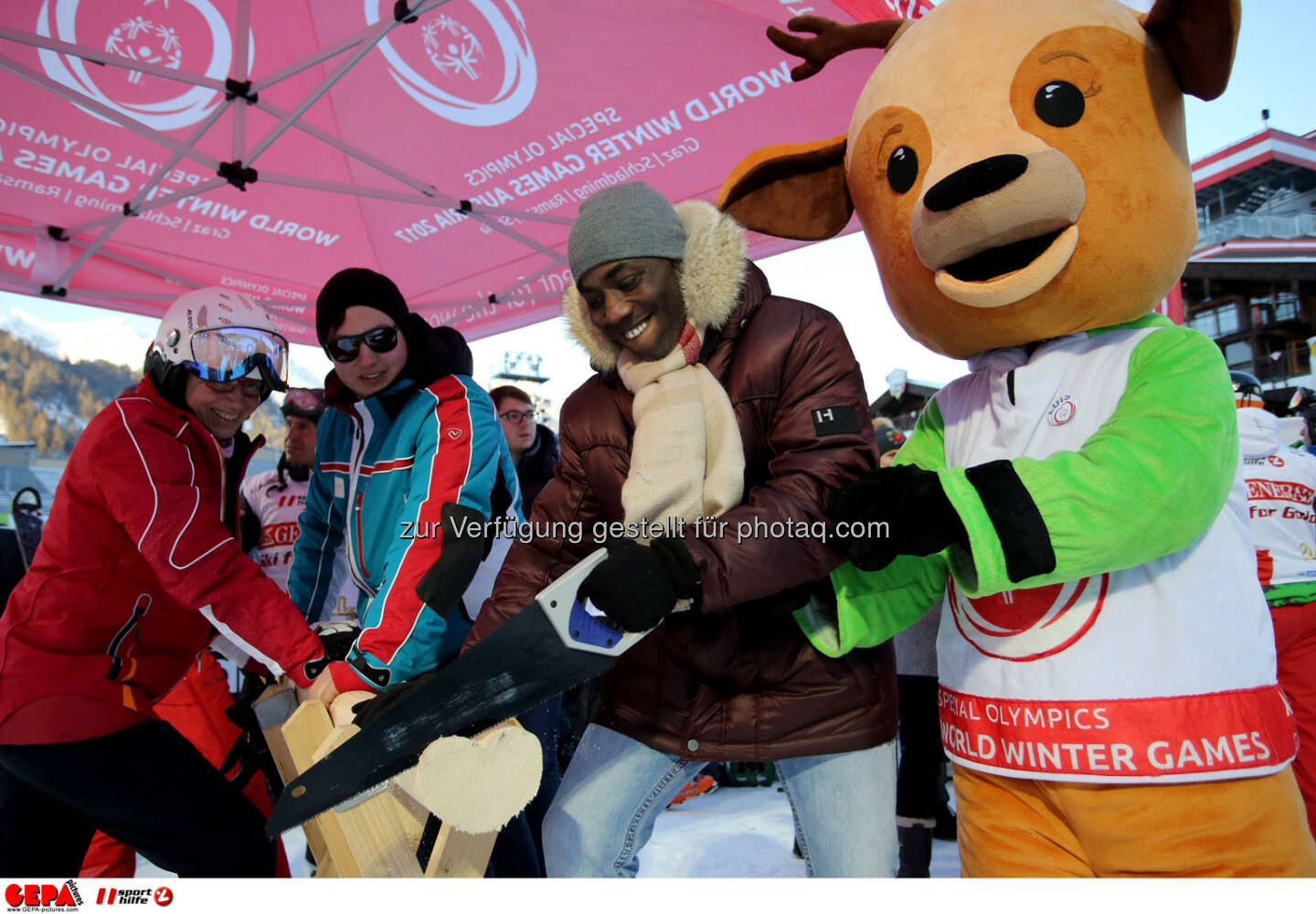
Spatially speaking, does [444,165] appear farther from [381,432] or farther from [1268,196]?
[1268,196]

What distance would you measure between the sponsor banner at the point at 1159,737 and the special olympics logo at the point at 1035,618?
94 mm

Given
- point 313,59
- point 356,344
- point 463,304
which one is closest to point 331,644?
point 356,344

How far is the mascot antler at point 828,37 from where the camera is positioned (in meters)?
1.86

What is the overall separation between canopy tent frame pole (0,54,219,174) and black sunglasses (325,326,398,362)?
191 centimetres

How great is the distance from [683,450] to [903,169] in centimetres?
69

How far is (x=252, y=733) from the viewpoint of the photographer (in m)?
2.28

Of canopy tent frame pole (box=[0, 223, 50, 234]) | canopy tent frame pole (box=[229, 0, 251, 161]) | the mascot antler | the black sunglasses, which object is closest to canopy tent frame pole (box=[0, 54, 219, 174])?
canopy tent frame pole (box=[229, 0, 251, 161])

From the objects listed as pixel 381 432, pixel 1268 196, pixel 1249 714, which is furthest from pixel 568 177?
pixel 1268 196

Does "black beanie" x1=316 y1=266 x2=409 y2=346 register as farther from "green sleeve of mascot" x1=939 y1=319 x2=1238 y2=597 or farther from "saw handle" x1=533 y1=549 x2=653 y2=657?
"green sleeve of mascot" x1=939 y1=319 x2=1238 y2=597

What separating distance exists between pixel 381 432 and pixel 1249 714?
205cm

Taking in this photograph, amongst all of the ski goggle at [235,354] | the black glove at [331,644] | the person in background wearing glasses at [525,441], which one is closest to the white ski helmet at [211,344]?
the ski goggle at [235,354]
